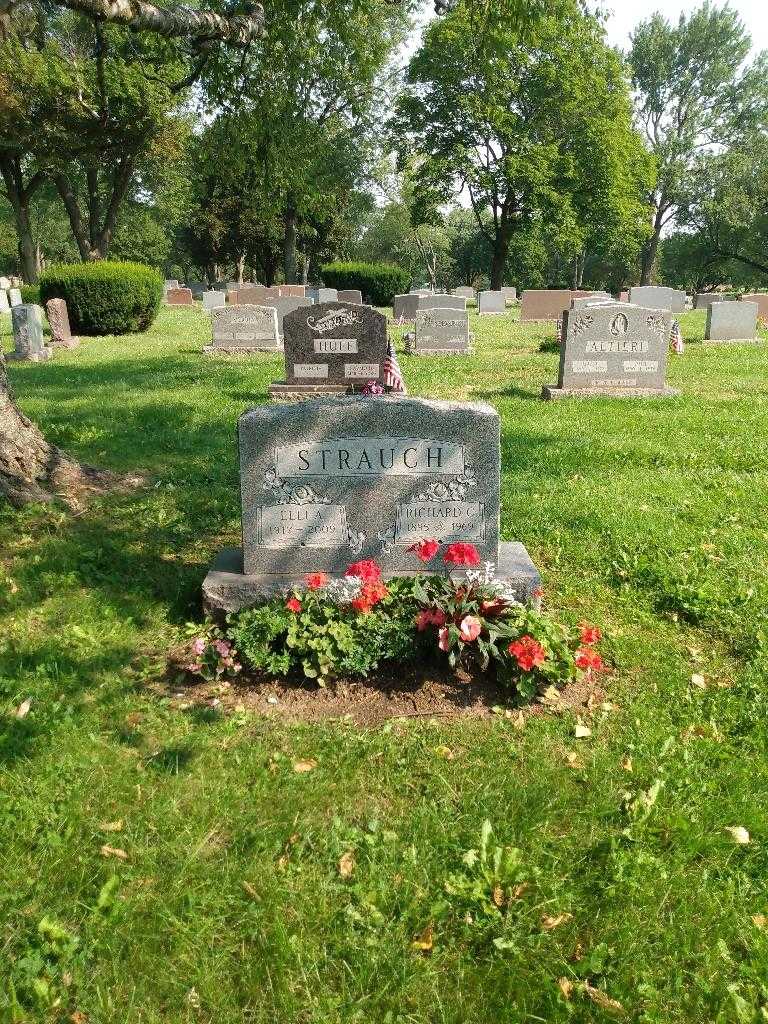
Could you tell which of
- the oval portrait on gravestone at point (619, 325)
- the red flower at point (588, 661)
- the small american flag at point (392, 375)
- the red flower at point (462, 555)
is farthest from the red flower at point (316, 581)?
the oval portrait on gravestone at point (619, 325)

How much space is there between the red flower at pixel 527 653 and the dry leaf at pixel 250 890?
4.83 feet

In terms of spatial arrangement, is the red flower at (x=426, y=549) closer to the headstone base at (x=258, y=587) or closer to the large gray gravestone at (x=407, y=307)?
the headstone base at (x=258, y=587)

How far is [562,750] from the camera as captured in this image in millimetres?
3094

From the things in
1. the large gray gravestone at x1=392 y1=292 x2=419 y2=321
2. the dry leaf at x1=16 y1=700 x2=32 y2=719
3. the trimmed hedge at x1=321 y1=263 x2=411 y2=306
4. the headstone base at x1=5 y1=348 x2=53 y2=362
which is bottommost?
the dry leaf at x1=16 y1=700 x2=32 y2=719

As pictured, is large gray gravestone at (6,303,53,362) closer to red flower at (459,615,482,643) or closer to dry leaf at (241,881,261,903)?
red flower at (459,615,482,643)

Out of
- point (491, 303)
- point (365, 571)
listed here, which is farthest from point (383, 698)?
point (491, 303)

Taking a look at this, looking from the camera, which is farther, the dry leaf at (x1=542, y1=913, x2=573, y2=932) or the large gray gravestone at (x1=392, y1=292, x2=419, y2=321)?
the large gray gravestone at (x1=392, y1=292, x2=419, y2=321)

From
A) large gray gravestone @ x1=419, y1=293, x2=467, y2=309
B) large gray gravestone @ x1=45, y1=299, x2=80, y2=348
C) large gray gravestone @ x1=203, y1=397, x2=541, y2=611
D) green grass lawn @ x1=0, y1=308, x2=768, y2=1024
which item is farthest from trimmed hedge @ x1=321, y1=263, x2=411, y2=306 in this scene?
large gray gravestone @ x1=203, y1=397, x2=541, y2=611

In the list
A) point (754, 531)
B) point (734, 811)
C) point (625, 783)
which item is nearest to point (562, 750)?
point (625, 783)

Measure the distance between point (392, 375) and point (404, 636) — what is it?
25.8 ft

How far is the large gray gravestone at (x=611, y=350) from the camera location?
33.7 ft

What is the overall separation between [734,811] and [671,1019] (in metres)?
0.91

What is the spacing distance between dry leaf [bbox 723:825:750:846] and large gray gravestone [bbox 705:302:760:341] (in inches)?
647

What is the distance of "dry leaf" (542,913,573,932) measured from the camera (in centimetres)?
226
